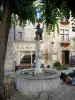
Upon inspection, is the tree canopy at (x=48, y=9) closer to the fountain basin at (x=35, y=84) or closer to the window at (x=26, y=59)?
the fountain basin at (x=35, y=84)

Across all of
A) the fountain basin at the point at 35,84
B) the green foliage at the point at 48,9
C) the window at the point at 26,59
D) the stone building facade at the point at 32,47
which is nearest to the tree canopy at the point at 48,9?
the green foliage at the point at 48,9

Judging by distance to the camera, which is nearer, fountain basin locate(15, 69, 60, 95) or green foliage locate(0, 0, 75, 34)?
green foliage locate(0, 0, 75, 34)

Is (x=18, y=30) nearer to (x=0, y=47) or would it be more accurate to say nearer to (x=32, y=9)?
(x=32, y=9)

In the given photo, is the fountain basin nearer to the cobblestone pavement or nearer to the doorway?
the cobblestone pavement

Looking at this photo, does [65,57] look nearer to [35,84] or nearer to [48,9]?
[48,9]

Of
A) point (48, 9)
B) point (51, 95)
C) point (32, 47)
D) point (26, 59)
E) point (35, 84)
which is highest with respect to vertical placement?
point (48, 9)

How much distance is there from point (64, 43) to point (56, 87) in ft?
38.9

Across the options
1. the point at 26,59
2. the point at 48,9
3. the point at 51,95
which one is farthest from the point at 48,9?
the point at 26,59

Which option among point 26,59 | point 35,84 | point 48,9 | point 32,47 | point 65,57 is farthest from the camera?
point 65,57

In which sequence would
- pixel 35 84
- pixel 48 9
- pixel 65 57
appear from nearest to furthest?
pixel 35 84, pixel 48 9, pixel 65 57

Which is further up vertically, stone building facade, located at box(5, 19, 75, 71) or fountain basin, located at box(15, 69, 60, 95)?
stone building facade, located at box(5, 19, 75, 71)

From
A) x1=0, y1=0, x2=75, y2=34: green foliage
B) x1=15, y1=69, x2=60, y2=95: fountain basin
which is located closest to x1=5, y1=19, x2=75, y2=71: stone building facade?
x1=0, y1=0, x2=75, y2=34: green foliage

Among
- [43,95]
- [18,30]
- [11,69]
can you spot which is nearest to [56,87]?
[43,95]

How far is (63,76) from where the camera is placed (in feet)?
33.9
